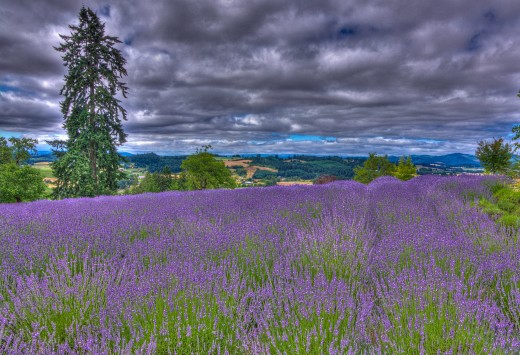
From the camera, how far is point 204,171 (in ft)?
71.1

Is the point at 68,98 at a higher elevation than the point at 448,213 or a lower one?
higher

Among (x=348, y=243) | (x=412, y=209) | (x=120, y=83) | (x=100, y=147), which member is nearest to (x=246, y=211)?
(x=348, y=243)

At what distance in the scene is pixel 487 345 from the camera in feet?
5.14

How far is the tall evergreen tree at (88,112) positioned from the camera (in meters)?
15.0

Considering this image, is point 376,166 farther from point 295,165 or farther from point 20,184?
point 295,165

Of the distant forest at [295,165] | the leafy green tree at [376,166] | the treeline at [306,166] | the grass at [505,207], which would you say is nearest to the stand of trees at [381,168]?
the leafy green tree at [376,166]

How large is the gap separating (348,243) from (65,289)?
229 centimetres

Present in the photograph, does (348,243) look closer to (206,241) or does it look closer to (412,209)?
(206,241)

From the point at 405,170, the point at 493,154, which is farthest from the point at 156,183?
the point at 493,154

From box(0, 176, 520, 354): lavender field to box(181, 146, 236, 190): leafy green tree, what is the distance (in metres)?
17.2

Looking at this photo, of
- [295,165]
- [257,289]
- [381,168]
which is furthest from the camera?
[295,165]

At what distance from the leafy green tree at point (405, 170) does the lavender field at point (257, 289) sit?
22.0m

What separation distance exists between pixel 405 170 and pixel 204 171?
16963 mm

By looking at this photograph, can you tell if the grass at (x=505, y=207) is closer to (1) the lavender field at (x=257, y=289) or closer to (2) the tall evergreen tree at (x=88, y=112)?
(1) the lavender field at (x=257, y=289)
